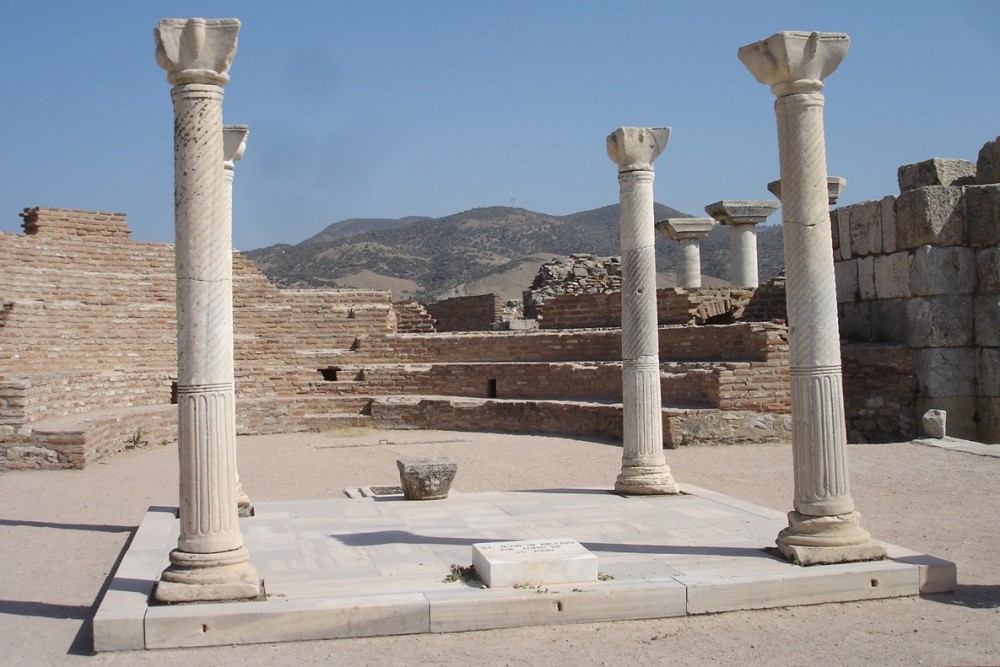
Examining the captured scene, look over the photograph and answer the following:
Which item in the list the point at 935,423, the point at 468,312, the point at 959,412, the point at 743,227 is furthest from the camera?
the point at 468,312

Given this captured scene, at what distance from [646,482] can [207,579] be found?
16.2 feet

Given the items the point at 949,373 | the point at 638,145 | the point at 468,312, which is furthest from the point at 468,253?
the point at 638,145

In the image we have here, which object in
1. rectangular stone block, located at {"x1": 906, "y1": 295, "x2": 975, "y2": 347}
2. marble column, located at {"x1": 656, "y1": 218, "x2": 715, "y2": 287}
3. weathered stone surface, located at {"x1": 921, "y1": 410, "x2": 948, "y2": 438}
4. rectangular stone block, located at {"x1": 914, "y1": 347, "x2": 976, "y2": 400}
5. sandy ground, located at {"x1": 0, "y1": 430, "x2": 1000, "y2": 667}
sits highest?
marble column, located at {"x1": 656, "y1": 218, "x2": 715, "y2": 287}

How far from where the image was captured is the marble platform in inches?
228

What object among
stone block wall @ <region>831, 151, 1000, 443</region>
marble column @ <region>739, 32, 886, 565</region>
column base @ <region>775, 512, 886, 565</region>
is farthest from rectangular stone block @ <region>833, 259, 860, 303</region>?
column base @ <region>775, 512, 886, 565</region>

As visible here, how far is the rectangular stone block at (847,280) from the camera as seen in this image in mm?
17469

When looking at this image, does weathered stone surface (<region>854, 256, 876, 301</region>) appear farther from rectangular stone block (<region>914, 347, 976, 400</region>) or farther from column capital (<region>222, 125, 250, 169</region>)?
column capital (<region>222, 125, 250, 169</region>)

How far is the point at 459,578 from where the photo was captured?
6602 mm

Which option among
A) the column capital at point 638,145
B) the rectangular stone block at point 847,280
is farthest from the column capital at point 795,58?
the rectangular stone block at point 847,280

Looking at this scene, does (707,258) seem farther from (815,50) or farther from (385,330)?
(815,50)

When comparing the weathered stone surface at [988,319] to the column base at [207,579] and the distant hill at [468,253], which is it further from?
the distant hill at [468,253]

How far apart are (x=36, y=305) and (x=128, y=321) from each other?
7.40 ft

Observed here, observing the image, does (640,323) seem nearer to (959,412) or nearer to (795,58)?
(795,58)

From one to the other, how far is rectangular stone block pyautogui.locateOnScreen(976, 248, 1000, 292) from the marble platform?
332 inches
